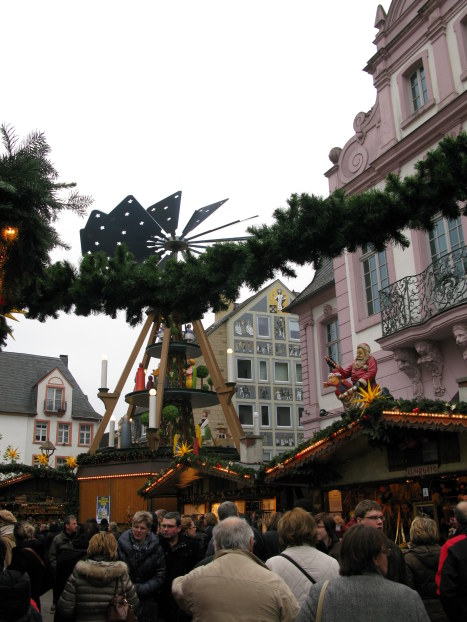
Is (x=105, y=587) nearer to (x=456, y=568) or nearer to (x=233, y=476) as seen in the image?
(x=456, y=568)

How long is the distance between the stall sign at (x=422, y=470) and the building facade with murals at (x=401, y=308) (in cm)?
2

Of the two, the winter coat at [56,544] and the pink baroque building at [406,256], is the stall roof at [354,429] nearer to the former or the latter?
the pink baroque building at [406,256]

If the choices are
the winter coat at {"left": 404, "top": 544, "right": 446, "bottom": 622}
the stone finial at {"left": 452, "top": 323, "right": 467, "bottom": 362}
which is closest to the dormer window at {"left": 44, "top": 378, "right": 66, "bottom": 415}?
the stone finial at {"left": 452, "top": 323, "right": 467, "bottom": 362}

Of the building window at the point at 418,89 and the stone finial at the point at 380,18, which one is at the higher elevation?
the stone finial at the point at 380,18

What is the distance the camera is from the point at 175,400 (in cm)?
2214

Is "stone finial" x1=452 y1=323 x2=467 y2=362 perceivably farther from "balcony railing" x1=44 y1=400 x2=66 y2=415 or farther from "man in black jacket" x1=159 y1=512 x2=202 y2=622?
"balcony railing" x1=44 y1=400 x2=66 y2=415

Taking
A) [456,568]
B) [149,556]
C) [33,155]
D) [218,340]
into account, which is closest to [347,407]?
[149,556]

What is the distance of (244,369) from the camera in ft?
146

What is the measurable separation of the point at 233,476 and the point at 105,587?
Answer: 901 cm

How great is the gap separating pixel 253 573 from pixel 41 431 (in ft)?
162

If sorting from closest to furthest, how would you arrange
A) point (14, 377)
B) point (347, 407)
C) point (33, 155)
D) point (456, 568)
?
point (456, 568) < point (33, 155) < point (347, 407) < point (14, 377)

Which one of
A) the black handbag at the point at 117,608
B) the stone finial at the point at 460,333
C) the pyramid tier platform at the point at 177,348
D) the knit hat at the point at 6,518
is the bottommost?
the black handbag at the point at 117,608

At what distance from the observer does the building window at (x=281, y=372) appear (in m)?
45.7

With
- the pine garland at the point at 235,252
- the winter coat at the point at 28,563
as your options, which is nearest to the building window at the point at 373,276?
the pine garland at the point at 235,252
